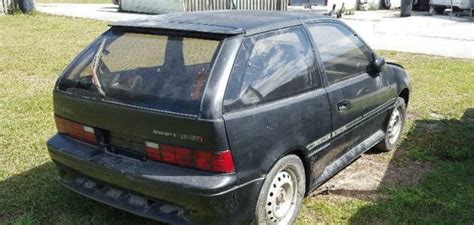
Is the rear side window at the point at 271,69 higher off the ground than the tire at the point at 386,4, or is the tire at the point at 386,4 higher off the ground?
the rear side window at the point at 271,69

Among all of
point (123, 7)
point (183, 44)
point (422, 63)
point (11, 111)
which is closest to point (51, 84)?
point (11, 111)

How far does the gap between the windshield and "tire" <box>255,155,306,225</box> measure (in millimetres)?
755

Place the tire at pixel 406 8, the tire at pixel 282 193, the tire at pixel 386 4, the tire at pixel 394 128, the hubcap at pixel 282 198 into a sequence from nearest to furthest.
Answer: the tire at pixel 282 193, the hubcap at pixel 282 198, the tire at pixel 394 128, the tire at pixel 406 8, the tire at pixel 386 4

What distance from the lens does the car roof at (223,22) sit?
2.99 metres

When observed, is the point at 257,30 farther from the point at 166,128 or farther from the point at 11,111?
the point at 11,111

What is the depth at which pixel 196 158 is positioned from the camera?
2674mm

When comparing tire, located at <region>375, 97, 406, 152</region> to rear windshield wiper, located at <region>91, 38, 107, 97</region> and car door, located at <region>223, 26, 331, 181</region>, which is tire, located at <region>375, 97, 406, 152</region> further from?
rear windshield wiper, located at <region>91, 38, 107, 97</region>

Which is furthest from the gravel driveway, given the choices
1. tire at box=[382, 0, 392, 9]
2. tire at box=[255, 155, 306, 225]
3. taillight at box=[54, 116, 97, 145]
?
tire at box=[255, 155, 306, 225]

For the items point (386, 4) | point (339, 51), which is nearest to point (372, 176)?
point (339, 51)

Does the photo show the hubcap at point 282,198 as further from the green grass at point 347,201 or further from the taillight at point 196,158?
the taillight at point 196,158

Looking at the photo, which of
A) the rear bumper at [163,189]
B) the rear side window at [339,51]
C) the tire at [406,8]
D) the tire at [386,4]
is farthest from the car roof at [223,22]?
the tire at [386,4]

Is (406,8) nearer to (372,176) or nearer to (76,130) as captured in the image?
(372,176)

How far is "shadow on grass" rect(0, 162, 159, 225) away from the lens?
11.0ft

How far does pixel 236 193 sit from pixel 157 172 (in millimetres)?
495
